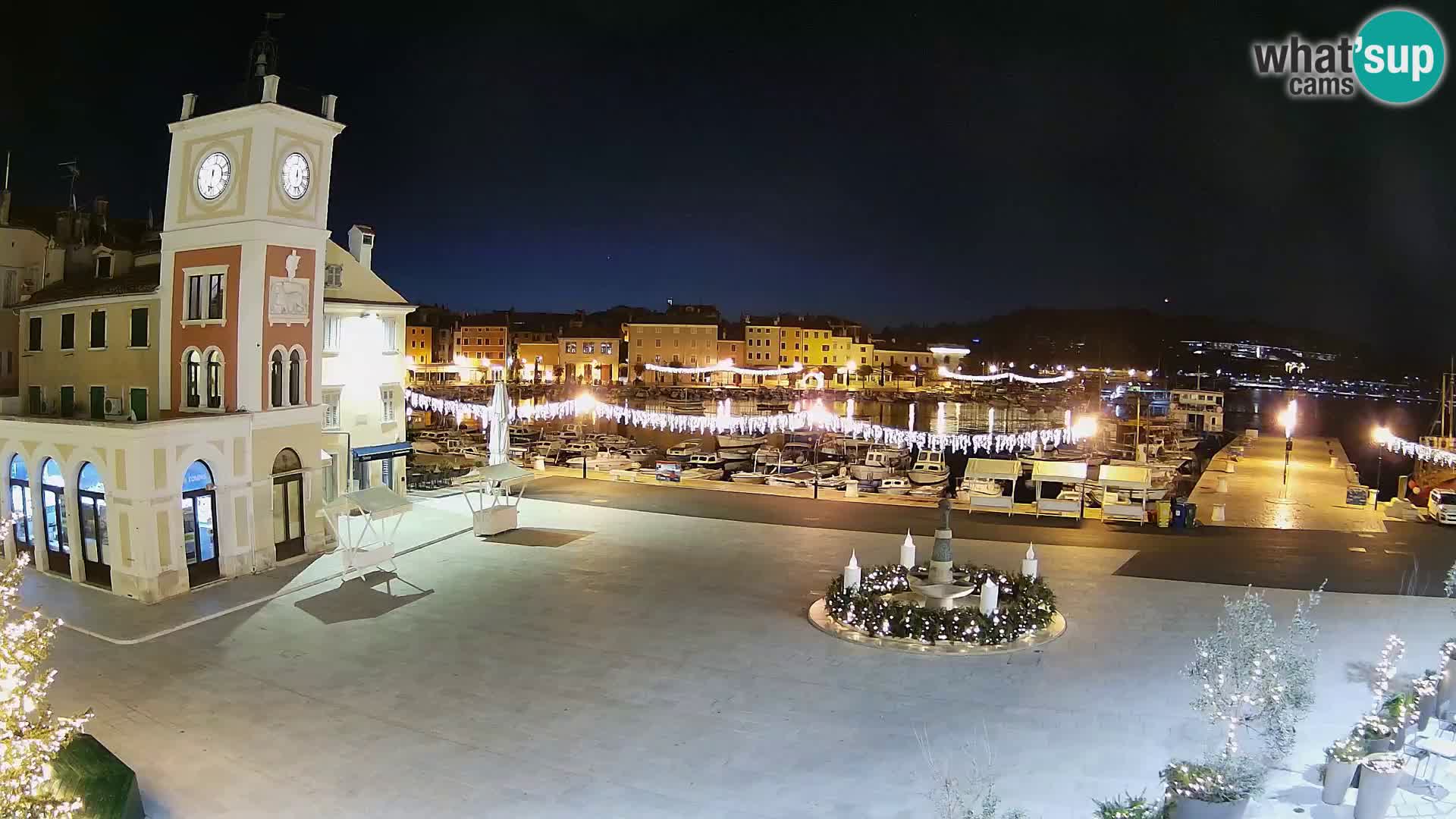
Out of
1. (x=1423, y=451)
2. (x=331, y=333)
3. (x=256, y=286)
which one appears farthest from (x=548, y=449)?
(x=1423, y=451)

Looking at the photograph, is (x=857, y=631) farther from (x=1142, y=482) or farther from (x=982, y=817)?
(x=1142, y=482)

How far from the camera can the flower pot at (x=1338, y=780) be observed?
8.58 m

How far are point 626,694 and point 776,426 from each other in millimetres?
62135

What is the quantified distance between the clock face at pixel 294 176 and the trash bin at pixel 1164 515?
21816 millimetres

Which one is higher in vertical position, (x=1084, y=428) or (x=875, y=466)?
(x=1084, y=428)

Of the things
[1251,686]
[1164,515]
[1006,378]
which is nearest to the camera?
[1251,686]

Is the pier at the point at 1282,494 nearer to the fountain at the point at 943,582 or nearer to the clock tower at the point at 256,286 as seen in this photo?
the fountain at the point at 943,582

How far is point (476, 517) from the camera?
71.2 ft

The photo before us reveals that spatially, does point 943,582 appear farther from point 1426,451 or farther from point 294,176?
point 1426,451

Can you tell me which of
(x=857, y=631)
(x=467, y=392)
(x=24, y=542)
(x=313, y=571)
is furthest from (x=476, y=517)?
(x=467, y=392)

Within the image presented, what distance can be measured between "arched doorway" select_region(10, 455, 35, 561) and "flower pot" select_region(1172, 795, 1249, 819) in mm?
21465

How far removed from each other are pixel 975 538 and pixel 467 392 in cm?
7970

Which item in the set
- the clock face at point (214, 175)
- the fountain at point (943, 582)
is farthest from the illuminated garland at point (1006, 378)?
the clock face at point (214, 175)

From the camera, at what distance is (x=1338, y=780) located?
860 cm
